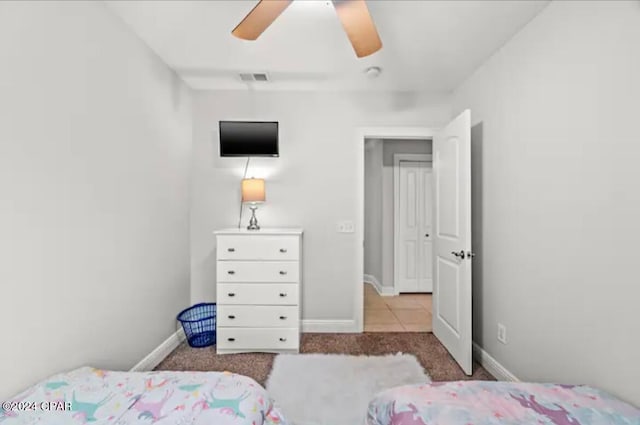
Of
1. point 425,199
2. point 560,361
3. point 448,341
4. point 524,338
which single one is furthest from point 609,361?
point 425,199

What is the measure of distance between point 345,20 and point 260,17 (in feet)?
1.38

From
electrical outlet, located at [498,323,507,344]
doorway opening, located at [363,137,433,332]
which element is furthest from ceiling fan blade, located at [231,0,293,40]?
doorway opening, located at [363,137,433,332]

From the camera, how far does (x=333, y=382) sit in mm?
2328

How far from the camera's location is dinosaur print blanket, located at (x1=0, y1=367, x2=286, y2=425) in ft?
3.71

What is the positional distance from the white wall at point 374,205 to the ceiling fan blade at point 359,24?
3356mm

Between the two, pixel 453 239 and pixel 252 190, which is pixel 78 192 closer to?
pixel 252 190

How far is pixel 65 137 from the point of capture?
167 centimetres

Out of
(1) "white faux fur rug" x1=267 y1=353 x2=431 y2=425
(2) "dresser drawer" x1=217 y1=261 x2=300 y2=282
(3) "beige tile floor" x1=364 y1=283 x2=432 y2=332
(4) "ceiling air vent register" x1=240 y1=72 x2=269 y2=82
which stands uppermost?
(4) "ceiling air vent register" x1=240 y1=72 x2=269 y2=82

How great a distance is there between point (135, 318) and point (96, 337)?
418mm

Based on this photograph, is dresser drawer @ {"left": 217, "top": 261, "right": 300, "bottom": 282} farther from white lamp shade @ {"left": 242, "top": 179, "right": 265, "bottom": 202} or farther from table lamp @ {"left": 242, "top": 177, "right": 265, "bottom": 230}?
white lamp shade @ {"left": 242, "top": 179, "right": 265, "bottom": 202}

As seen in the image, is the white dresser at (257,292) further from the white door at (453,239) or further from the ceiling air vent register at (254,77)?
the ceiling air vent register at (254,77)

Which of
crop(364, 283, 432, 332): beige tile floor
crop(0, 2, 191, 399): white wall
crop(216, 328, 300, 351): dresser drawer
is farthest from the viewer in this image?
crop(364, 283, 432, 332): beige tile floor

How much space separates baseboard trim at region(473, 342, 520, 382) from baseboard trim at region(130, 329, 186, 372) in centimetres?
255

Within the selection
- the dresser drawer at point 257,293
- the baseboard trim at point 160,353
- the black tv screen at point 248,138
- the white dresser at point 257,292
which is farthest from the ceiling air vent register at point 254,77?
the baseboard trim at point 160,353
